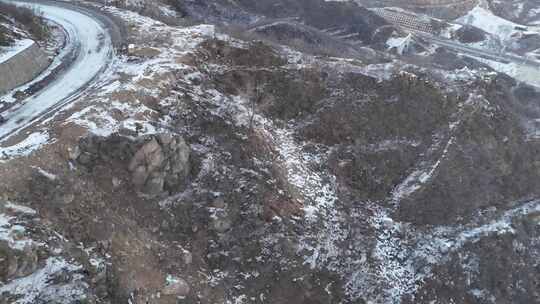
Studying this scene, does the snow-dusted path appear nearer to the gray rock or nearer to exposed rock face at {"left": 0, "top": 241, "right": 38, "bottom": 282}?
exposed rock face at {"left": 0, "top": 241, "right": 38, "bottom": 282}

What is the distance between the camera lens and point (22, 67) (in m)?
26.7

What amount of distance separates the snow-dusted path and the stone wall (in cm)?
143

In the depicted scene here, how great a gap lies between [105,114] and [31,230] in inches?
336

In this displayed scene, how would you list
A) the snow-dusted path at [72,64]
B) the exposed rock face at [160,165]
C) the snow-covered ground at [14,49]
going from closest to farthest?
the exposed rock face at [160,165] → the snow-dusted path at [72,64] → the snow-covered ground at [14,49]

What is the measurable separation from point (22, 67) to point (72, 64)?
3549 mm

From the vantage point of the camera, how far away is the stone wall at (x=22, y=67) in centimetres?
2531

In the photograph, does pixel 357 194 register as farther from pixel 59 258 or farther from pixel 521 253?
pixel 59 258

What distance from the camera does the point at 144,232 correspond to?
2223 centimetres

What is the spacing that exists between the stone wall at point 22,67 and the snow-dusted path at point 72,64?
56.3 inches

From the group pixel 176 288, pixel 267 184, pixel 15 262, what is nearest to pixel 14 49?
pixel 15 262

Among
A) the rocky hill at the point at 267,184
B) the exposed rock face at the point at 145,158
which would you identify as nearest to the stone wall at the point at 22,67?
the rocky hill at the point at 267,184

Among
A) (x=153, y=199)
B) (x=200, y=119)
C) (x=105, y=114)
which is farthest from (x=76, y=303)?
(x=200, y=119)

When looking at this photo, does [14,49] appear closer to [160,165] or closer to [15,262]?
[160,165]

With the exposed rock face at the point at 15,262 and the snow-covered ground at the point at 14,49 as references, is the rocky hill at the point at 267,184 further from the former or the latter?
the snow-covered ground at the point at 14,49
